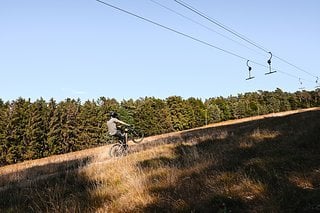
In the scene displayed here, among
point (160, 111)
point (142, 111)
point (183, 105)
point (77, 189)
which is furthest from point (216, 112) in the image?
point (77, 189)

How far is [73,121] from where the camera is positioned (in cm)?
6331

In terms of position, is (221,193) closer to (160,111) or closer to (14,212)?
(14,212)

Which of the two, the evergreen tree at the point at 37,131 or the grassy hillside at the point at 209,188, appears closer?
the grassy hillside at the point at 209,188

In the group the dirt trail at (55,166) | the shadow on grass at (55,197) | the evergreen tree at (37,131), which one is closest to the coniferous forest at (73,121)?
the evergreen tree at (37,131)

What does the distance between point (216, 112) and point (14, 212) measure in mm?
97611

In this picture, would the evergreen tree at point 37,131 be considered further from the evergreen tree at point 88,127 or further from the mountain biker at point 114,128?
the mountain biker at point 114,128

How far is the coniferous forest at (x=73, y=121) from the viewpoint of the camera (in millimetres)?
54688

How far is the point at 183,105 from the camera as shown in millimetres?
89312

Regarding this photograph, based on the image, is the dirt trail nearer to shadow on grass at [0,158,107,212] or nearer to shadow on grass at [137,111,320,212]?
shadow on grass at [0,158,107,212]

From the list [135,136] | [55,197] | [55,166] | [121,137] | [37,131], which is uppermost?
[37,131]

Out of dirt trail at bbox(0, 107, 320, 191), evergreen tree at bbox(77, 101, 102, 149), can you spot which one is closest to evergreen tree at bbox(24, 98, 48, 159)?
evergreen tree at bbox(77, 101, 102, 149)

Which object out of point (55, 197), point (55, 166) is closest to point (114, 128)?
point (55, 166)

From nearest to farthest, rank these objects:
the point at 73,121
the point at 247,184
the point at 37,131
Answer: the point at 247,184
the point at 37,131
the point at 73,121

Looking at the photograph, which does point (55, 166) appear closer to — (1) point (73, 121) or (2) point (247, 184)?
(2) point (247, 184)
